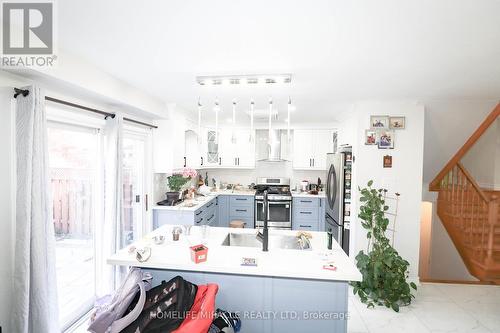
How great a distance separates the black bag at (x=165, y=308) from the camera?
146 centimetres

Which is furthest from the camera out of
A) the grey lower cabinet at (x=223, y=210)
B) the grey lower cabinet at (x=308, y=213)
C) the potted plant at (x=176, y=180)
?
the grey lower cabinet at (x=223, y=210)

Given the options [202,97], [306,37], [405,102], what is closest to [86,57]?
[202,97]

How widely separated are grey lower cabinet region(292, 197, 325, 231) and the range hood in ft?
3.42

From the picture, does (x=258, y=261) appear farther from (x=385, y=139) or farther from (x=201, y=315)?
(x=385, y=139)

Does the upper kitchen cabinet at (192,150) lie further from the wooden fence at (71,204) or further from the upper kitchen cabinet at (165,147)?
the wooden fence at (71,204)

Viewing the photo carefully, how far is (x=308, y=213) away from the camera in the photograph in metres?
4.73

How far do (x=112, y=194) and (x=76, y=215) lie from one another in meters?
0.46

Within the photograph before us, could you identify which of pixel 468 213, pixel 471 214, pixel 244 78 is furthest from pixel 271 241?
pixel 468 213

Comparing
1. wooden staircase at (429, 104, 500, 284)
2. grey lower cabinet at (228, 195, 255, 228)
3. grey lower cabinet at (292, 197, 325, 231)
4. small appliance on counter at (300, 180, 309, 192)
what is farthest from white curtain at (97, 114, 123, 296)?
wooden staircase at (429, 104, 500, 284)

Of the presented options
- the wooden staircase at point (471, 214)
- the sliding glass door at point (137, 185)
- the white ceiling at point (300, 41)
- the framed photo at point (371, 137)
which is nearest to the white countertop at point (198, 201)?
the sliding glass door at point (137, 185)

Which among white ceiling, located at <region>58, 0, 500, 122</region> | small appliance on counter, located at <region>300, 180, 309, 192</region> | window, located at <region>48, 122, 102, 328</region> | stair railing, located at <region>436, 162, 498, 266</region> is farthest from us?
small appliance on counter, located at <region>300, 180, 309, 192</region>

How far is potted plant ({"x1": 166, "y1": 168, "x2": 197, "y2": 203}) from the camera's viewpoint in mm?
3629

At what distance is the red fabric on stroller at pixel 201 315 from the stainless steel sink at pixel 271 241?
0.79 metres

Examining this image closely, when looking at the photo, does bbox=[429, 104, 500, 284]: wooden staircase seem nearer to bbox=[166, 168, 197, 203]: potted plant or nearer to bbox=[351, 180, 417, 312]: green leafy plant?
bbox=[351, 180, 417, 312]: green leafy plant
